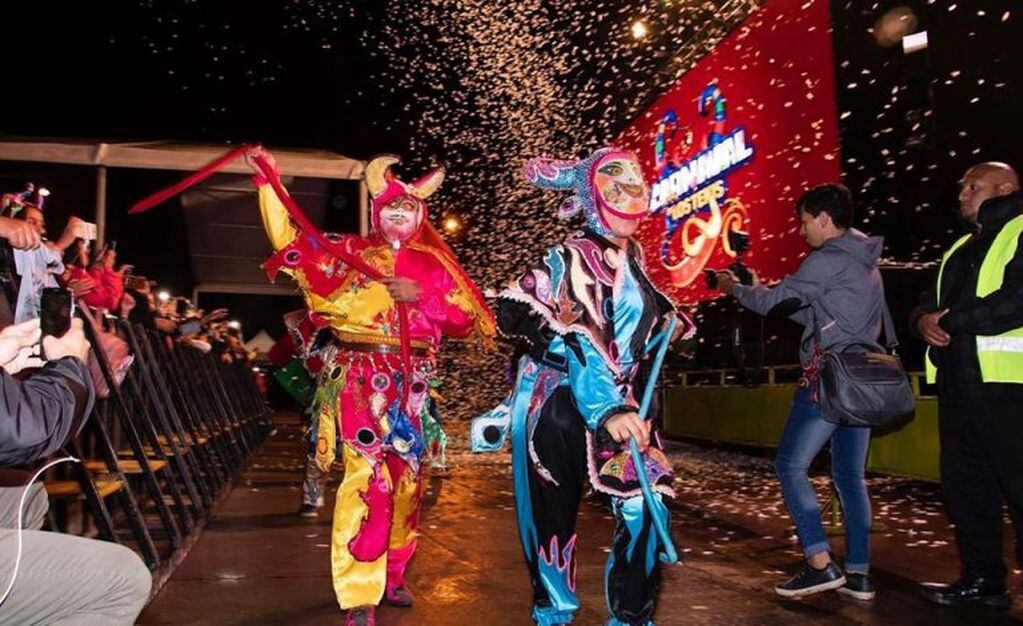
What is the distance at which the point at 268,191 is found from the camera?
3.97 m

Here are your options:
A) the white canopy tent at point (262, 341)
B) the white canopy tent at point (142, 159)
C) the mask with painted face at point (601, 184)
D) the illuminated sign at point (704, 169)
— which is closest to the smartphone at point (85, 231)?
the mask with painted face at point (601, 184)

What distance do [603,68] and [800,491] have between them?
1517 cm

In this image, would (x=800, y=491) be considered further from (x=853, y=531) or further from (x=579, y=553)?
(x=579, y=553)

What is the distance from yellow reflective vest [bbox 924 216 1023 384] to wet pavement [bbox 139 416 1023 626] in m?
1.00

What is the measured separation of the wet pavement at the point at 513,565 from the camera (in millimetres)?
3941

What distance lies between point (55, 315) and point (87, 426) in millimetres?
3484

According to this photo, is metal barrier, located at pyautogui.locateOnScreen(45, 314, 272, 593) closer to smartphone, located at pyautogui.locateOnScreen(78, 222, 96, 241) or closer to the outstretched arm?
smartphone, located at pyautogui.locateOnScreen(78, 222, 96, 241)

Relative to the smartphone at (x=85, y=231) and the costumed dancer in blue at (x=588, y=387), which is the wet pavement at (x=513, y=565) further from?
the smartphone at (x=85, y=231)

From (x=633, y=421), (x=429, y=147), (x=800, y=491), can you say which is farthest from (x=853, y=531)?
(x=429, y=147)

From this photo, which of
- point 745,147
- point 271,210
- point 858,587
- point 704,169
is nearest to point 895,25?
point 745,147

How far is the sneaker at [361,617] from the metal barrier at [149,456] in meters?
1.00

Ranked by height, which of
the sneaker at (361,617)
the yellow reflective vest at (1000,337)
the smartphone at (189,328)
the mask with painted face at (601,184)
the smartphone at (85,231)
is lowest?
the sneaker at (361,617)

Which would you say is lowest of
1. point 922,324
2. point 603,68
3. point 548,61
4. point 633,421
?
point 633,421

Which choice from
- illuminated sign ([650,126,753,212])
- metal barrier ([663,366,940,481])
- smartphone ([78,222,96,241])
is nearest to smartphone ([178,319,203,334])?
smartphone ([78,222,96,241])
